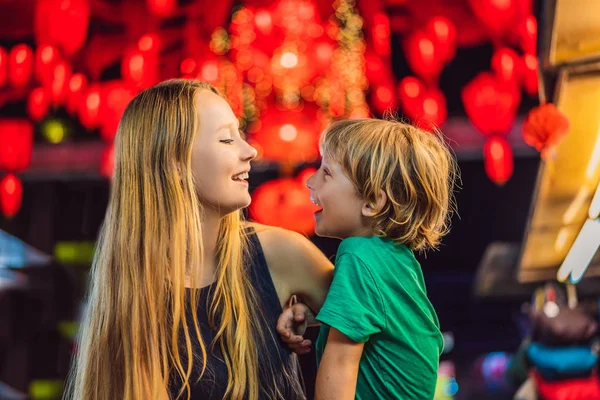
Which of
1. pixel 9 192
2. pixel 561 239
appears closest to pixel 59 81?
pixel 9 192

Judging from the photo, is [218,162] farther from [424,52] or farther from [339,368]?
[424,52]

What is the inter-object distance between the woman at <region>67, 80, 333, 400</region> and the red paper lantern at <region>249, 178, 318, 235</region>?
6.62 ft

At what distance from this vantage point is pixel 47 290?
5.08m

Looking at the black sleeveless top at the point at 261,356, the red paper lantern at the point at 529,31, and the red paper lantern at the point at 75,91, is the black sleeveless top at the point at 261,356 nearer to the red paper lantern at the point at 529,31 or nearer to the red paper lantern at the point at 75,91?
the red paper lantern at the point at 529,31

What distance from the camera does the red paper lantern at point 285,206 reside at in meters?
3.35

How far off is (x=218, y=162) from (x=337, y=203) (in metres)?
0.21

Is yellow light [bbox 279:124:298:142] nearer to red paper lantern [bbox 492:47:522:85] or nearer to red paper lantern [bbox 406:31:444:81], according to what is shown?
red paper lantern [bbox 406:31:444:81]

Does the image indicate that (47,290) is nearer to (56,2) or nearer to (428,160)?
(56,2)

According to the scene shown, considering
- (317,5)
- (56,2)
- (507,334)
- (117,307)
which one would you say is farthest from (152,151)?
(507,334)

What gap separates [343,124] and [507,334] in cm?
→ 268

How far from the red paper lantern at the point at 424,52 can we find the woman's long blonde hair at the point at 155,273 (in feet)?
6.86

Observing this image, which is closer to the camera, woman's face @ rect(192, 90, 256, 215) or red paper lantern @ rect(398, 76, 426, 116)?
woman's face @ rect(192, 90, 256, 215)

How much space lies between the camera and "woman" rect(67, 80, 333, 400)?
4.01 feet

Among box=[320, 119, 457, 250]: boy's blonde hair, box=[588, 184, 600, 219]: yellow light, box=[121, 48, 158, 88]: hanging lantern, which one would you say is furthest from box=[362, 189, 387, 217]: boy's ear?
box=[121, 48, 158, 88]: hanging lantern
